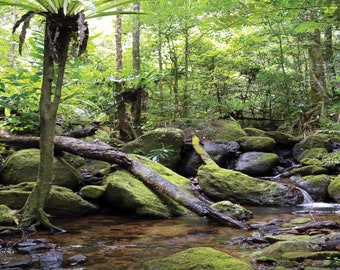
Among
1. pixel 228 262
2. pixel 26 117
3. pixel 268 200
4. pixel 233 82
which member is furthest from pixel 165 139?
pixel 228 262

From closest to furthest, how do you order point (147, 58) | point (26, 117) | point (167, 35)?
point (26, 117), point (167, 35), point (147, 58)

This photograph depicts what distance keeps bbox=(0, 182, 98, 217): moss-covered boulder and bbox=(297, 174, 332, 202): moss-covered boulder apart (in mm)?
4875

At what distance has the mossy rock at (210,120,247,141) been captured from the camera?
11.8 m

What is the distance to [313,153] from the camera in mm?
10531

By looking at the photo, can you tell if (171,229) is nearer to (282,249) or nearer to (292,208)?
(282,249)

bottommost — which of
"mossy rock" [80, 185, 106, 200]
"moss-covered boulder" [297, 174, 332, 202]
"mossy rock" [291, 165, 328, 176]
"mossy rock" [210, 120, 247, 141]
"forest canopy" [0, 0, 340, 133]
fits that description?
"moss-covered boulder" [297, 174, 332, 202]

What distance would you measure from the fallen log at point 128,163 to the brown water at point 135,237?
29cm

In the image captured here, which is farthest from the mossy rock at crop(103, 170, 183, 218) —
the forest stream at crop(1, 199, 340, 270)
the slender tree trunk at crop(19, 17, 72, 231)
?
the slender tree trunk at crop(19, 17, 72, 231)

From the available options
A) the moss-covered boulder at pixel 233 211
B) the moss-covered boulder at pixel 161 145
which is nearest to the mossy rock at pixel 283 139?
the moss-covered boulder at pixel 161 145

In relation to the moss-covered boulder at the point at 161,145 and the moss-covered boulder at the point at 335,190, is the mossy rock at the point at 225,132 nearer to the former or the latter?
the moss-covered boulder at the point at 161,145

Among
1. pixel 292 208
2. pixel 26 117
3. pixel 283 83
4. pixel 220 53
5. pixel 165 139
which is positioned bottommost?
pixel 292 208

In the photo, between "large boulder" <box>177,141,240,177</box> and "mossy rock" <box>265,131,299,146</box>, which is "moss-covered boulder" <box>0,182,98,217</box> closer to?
"large boulder" <box>177,141,240,177</box>

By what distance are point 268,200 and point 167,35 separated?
263 inches

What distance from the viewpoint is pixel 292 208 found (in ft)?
22.5
